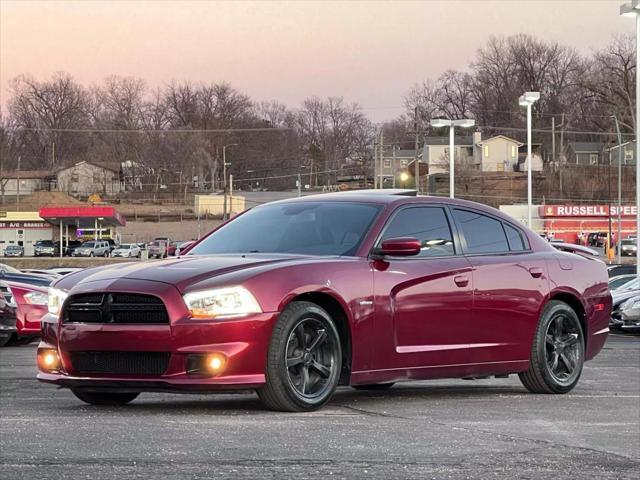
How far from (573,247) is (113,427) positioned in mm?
11641

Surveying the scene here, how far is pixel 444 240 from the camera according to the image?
9.09 m

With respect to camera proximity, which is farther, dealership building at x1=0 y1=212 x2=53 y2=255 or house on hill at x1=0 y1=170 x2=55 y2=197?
house on hill at x1=0 y1=170 x2=55 y2=197

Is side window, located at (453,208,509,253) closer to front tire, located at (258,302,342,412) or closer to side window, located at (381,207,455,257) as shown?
side window, located at (381,207,455,257)

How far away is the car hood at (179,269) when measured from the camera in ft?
24.4

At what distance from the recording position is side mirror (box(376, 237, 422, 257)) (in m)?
8.25

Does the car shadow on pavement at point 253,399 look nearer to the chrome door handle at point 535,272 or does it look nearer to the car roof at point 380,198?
the chrome door handle at point 535,272

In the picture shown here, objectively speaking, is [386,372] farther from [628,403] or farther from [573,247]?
[573,247]

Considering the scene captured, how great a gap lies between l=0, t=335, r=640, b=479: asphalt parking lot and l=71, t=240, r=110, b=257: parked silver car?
81897mm

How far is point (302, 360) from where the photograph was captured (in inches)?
299

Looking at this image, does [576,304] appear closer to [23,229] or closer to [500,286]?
[500,286]

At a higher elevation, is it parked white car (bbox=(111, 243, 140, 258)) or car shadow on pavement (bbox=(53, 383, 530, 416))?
parked white car (bbox=(111, 243, 140, 258))

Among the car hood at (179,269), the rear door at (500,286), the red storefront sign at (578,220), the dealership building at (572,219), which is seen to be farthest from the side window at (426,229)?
the red storefront sign at (578,220)

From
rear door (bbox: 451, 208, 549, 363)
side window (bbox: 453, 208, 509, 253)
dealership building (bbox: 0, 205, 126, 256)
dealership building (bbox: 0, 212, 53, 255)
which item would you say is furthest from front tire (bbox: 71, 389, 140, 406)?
dealership building (bbox: 0, 212, 53, 255)

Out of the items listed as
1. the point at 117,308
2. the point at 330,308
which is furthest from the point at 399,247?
the point at 117,308
